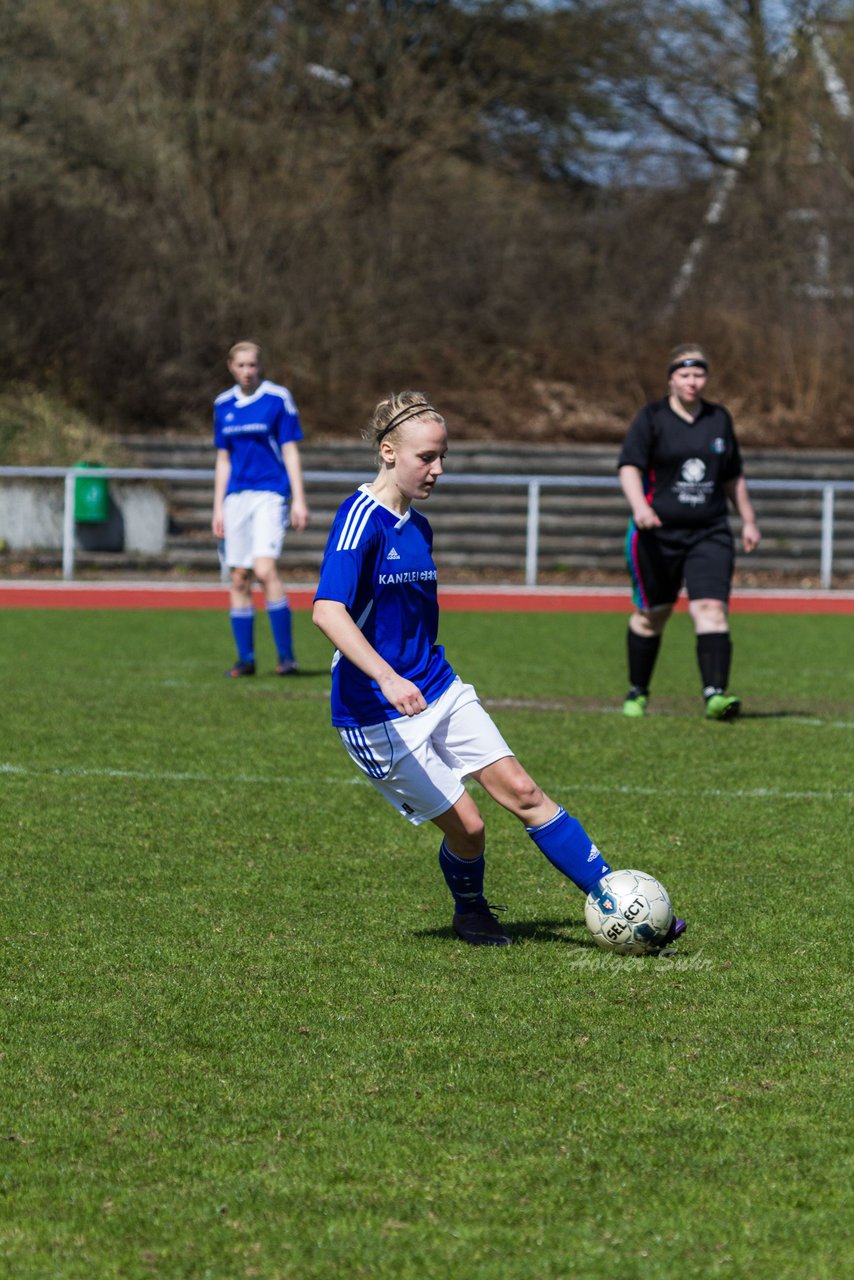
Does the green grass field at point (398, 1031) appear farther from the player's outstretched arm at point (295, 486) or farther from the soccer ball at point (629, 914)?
the player's outstretched arm at point (295, 486)

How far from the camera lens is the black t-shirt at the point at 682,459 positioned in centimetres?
969

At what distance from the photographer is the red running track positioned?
Result: 18.3 meters

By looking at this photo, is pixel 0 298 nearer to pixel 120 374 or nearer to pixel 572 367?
pixel 120 374

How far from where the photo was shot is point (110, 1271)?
2904 millimetres

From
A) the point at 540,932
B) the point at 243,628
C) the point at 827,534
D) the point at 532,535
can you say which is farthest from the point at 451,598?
the point at 540,932

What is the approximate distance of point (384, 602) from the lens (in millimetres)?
5023

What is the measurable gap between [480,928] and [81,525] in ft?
59.6

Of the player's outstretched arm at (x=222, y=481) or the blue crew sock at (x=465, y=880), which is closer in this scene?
the blue crew sock at (x=465, y=880)

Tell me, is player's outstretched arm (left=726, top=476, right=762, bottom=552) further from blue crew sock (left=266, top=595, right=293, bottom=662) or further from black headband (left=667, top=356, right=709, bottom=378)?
blue crew sock (left=266, top=595, right=293, bottom=662)

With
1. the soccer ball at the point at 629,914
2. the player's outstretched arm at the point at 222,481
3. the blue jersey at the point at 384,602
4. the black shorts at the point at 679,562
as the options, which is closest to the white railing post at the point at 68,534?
the player's outstretched arm at the point at 222,481

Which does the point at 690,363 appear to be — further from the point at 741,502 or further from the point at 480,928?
the point at 480,928

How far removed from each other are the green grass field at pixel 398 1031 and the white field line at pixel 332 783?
0.09ft

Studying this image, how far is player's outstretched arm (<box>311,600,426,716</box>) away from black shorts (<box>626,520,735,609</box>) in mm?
4966

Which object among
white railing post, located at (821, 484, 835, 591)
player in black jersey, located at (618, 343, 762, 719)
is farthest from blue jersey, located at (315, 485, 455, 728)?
white railing post, located at (821, 484, 835, 591)
